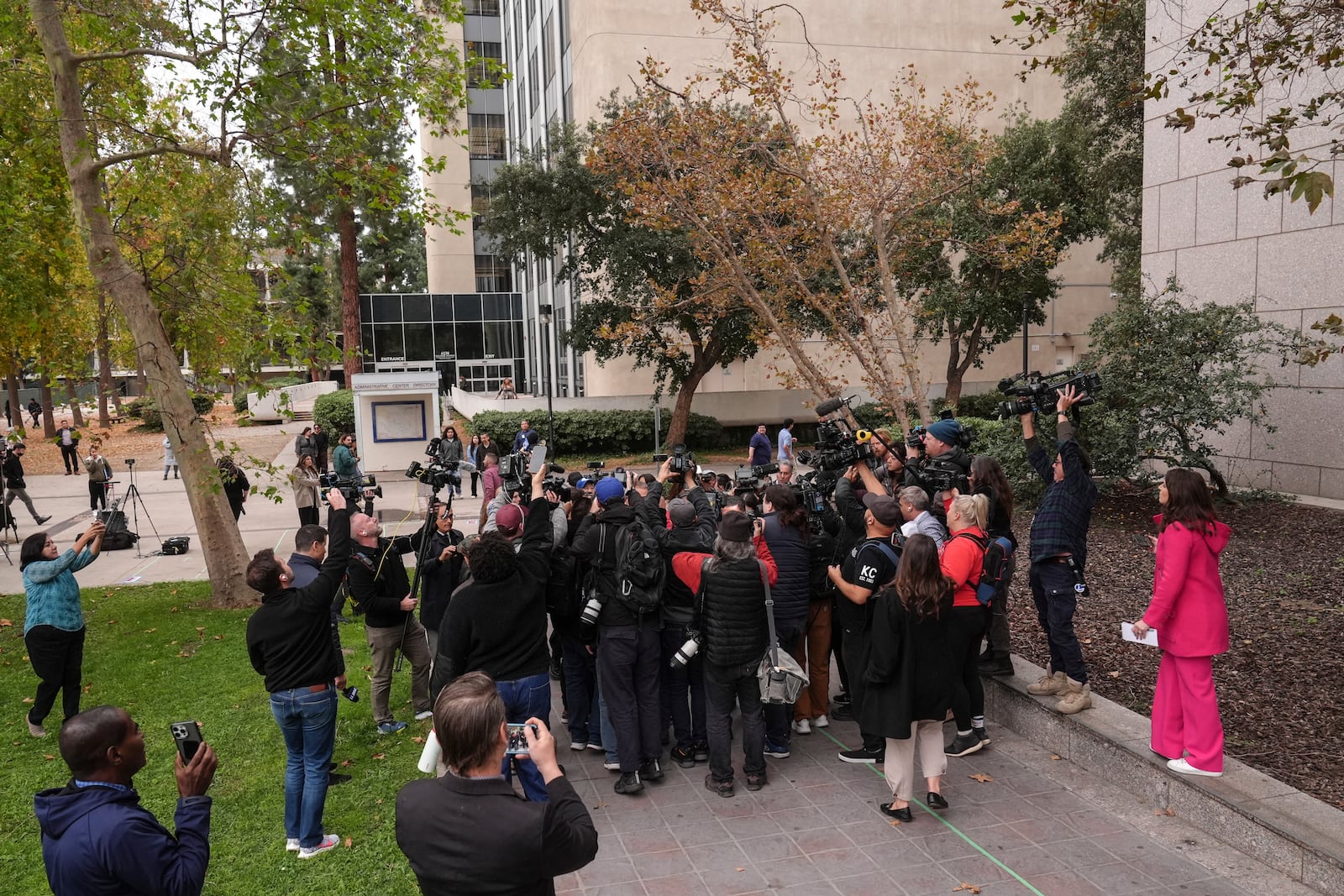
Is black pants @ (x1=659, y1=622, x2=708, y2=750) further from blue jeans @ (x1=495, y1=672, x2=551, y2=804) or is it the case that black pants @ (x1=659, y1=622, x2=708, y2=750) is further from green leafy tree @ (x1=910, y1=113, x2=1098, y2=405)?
green leafy tree @ (x1=910, y1=113, x2=1098, y2=405)

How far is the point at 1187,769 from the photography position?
16.4 feet

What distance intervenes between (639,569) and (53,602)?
4497mm

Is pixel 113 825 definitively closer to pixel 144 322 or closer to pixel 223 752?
pixel 223 752

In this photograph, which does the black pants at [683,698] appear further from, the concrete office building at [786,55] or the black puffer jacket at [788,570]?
the concrete office building at [786,55]

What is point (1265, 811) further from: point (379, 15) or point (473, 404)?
point (473, 404)

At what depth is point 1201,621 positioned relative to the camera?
4.98 metres

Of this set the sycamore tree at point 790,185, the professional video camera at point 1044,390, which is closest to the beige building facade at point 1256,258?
the sycamore tree at point 790,185

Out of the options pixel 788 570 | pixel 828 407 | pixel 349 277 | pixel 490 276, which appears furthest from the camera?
pixel 490 276

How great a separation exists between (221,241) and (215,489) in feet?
13.6

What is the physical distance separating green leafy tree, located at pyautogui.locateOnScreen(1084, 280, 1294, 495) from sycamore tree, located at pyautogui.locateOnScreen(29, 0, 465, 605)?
9.34 meters

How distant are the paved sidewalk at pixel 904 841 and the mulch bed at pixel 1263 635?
94cm

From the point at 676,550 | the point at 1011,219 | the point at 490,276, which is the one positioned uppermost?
the point at 490,276

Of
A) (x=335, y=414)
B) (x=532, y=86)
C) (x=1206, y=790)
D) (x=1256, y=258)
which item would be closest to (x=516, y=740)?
(x=1206, y=790)

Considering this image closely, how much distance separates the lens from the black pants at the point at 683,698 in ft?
19.7
